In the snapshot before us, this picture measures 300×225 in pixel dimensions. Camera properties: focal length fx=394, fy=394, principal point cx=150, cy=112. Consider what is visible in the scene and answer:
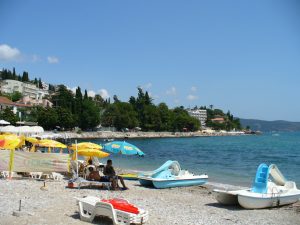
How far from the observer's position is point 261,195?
14641 millimetres

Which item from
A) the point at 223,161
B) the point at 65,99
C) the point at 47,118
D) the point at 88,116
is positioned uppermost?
the point at 65,99

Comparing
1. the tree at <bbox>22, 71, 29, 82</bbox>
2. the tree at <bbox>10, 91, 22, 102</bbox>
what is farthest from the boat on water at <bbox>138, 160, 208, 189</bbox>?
the tree at <bbox>22, 71, 29, 82</bbox>

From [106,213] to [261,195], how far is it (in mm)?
6583

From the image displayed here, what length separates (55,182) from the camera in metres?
17.6

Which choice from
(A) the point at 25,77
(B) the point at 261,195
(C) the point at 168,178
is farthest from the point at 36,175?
(A) the point at 25,77

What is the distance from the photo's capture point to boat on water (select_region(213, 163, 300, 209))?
47.1ft

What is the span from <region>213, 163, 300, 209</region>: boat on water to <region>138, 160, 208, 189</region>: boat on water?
4.75 metres

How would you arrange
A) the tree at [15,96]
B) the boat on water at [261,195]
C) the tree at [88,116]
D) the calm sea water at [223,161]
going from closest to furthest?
the boat on water at [261,195] < the calm sea water at [223,161] < the tree at [88,116] < the tree at [15,96]

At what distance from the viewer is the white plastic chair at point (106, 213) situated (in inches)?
412

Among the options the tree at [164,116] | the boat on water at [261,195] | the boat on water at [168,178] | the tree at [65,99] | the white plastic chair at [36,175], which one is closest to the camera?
the boat on water at [261,195]

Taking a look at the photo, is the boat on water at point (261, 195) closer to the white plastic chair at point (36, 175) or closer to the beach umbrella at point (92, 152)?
the beach umbrella at point (92, 152)

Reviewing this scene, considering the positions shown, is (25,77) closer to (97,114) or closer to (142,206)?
(97,114)

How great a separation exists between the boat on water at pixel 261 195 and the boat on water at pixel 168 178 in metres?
4.75

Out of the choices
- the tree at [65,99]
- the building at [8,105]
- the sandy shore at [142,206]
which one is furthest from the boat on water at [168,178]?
the tree at [65,99]
